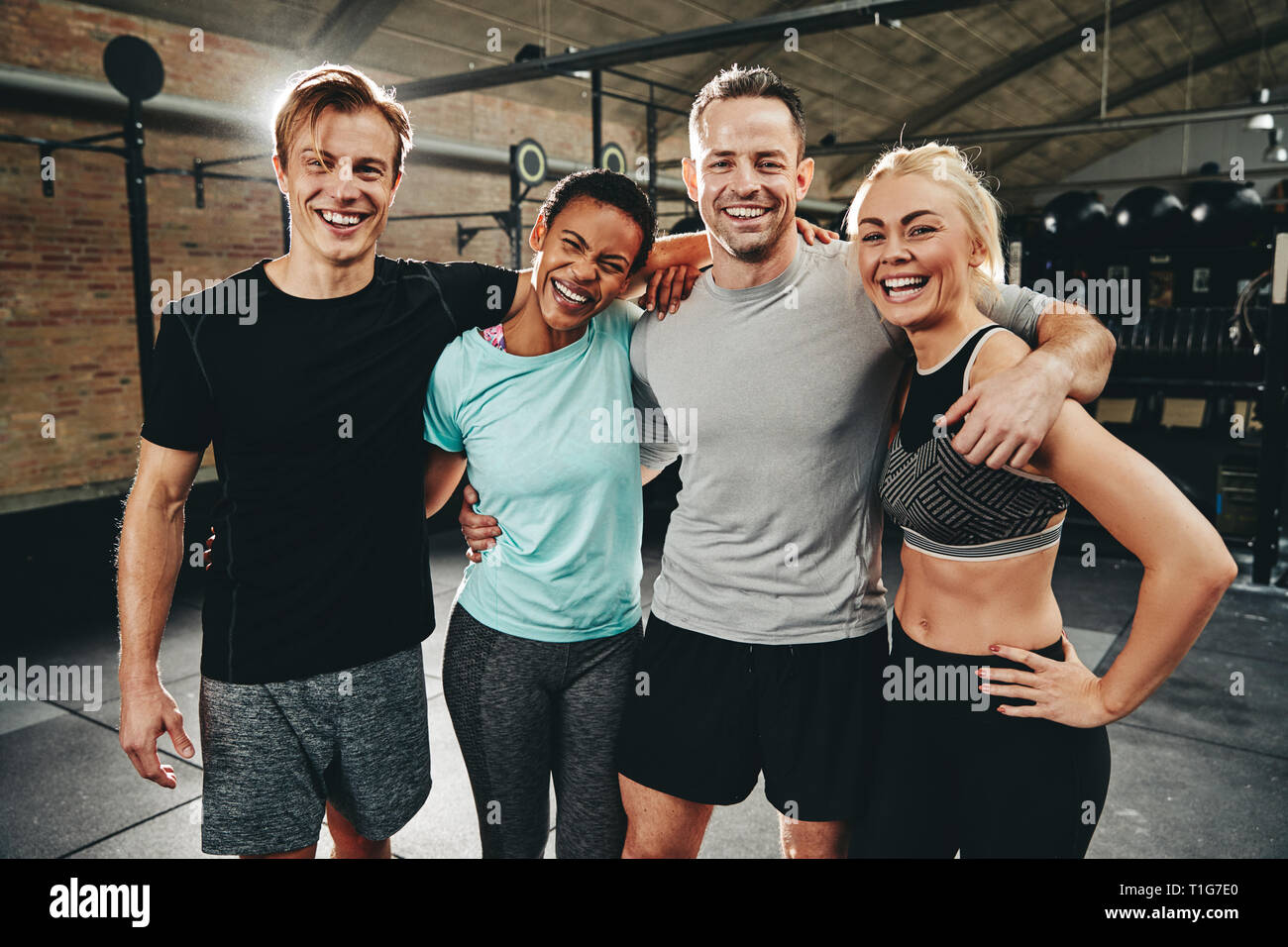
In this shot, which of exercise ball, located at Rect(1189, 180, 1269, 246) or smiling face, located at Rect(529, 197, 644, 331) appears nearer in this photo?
smiling face, located at Rect(529, 197, 644, 331)

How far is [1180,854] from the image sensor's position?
98.6 inches

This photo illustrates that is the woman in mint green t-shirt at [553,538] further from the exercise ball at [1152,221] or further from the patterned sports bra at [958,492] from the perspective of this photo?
the exercise ball at [1152,221]

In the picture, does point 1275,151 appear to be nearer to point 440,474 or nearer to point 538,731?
point 440,474

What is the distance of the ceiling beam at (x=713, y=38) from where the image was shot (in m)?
4.59

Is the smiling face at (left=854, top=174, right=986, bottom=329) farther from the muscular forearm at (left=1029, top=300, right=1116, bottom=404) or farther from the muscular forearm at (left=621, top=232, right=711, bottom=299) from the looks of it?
the muscular forearm at (left=621, top=232, right=711, bottom=299)

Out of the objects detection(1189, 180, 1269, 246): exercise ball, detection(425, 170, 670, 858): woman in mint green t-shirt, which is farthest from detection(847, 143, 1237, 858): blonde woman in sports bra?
detection(1189, 180, 1269, 246): exercise ball

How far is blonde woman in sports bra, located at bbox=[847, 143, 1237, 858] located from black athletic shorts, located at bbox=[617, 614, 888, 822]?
0.23ft

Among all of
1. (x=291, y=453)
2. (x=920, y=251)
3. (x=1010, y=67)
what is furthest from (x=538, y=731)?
(x=1010, y=67)

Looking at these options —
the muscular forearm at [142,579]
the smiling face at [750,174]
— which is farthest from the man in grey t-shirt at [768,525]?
the muscular forearm at [142,579]

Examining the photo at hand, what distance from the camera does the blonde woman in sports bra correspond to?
1.26m

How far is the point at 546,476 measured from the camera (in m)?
1.59

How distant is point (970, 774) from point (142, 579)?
1368mm
